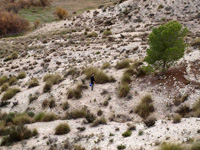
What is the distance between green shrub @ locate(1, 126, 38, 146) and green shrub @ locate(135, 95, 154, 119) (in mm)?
5956

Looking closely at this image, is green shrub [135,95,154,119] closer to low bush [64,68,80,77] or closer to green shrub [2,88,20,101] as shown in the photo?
low bush [64,68,80,77]

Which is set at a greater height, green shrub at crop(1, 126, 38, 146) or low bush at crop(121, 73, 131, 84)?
low bush at crop(121, 73, 131, 84)

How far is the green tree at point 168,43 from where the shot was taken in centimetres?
1242

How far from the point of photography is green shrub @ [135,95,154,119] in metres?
10.9

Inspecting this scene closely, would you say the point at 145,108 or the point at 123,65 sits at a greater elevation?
the point at 123,65

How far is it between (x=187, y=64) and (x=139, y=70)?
3496 mm

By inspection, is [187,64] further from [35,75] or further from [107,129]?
[35,75]

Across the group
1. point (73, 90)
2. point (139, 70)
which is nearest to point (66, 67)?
point (73, 90)

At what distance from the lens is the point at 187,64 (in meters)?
14.0

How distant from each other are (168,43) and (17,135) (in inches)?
421

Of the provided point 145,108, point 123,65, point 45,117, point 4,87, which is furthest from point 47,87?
point 145,108

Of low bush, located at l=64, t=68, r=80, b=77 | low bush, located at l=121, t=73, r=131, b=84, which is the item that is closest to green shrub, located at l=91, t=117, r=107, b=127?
low bush, located at l=121, t=73, r=131, b=84

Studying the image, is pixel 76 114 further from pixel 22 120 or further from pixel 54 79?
pixel 54 79

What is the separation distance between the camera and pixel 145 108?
11094mm
